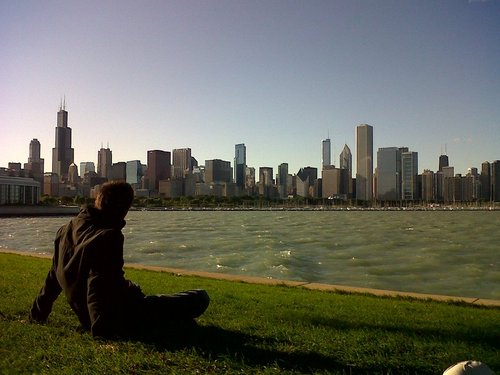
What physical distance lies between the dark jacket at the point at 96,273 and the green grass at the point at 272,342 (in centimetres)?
24

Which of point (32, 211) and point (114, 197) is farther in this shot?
point (32, 211)

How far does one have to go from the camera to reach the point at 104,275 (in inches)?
186

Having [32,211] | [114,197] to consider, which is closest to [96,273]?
[114,197]

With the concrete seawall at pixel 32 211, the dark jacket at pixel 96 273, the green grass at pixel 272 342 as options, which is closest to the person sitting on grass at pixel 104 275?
the dark jacket at pixel 96 273

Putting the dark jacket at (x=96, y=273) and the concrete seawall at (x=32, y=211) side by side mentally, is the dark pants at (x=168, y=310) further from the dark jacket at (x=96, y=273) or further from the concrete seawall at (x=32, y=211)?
the concrete seawall at (x=32, y=211)

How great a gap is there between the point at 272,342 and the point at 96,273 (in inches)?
69.0

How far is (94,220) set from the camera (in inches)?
193

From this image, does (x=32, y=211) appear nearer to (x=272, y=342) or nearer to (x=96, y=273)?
(x=96, y=273)

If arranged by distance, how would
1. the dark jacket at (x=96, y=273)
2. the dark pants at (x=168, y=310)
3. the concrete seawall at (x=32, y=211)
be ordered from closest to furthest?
the dark jacket at (x=96, y=273)
the dark pants at (x=168, y=310)
the concrete seawall at (x=32, y=211)

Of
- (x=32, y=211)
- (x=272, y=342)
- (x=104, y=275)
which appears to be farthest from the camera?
(x=32, y=211)

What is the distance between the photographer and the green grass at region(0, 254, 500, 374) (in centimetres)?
431

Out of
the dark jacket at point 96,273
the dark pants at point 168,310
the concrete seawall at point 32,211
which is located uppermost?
the dark jacket at point 96,273

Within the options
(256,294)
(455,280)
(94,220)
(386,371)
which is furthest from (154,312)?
(455,280)

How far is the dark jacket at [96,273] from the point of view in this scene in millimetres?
4723
